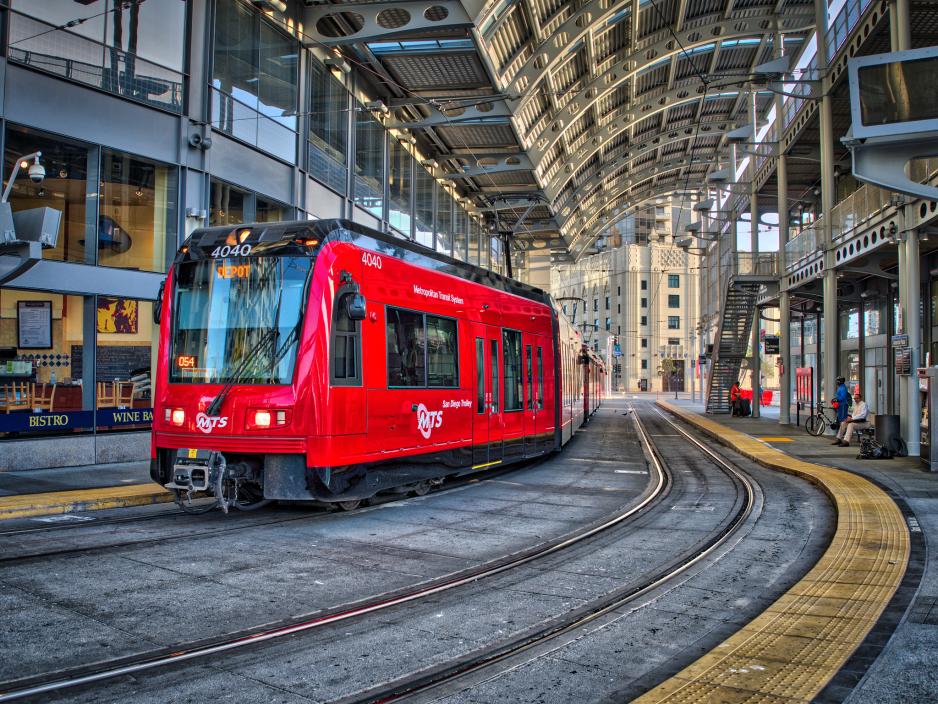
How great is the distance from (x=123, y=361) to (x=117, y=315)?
0.86m

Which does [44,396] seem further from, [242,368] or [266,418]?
[266,418]

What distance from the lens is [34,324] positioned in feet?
41.5

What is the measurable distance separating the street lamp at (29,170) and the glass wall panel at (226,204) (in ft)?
11.6

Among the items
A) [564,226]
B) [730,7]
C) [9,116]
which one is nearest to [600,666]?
[9,116]

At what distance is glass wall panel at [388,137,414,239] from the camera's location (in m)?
25.4

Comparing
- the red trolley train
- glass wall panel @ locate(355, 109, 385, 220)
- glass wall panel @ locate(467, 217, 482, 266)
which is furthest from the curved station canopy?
the red trolley train

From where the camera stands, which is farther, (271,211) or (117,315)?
(271,211)

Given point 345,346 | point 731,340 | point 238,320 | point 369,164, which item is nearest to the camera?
point 238,320

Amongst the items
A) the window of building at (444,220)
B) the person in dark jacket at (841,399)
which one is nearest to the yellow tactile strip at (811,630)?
the person in dark jacket at (841,399)

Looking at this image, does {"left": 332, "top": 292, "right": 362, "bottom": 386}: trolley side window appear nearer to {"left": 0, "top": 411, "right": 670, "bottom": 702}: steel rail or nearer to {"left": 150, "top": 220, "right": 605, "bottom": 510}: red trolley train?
{"left": 150, "top": 220, "right": 605, "bottom": 510}: red trolley train

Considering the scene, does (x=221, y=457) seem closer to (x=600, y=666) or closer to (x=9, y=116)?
(x=600, y=666)

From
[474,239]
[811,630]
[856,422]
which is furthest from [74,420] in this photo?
[474,239]

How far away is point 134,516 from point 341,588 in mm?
4233

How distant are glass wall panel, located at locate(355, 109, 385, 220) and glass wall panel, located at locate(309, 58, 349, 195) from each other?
105 cm
